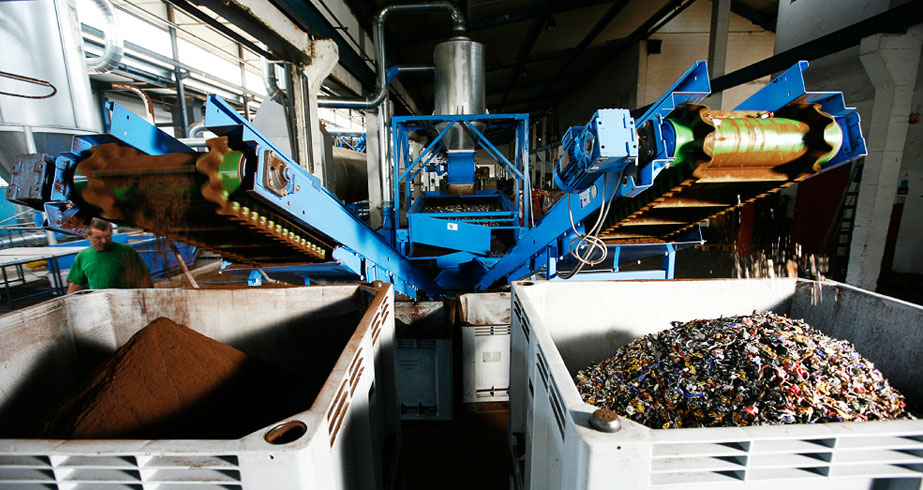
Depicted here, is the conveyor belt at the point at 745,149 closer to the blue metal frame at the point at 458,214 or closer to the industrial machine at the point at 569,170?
the industrial machine at the point at 569,170

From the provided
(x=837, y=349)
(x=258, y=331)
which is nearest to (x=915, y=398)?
(x=837, y=349)

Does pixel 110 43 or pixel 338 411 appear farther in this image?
pixel 110 43

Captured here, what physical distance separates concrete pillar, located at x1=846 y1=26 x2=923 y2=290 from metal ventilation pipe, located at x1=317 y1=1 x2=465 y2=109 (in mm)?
4535

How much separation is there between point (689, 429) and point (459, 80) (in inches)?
186

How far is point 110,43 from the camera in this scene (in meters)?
4.06

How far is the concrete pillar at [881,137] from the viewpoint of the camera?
3549 mm

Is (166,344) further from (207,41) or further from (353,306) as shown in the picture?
(207,41)

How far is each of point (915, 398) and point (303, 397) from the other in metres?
2.07

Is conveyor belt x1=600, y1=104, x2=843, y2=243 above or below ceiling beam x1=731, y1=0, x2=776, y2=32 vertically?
below

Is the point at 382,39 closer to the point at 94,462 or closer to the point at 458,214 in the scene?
the point at 458,214

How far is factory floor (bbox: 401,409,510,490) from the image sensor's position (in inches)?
73.9

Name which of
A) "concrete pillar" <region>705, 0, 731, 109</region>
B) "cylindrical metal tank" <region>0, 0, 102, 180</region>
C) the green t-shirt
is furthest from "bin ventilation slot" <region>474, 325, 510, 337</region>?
"concrete pillar" <region>705, 0, 731, 109</region>

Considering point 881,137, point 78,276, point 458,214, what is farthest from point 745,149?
point 881,137

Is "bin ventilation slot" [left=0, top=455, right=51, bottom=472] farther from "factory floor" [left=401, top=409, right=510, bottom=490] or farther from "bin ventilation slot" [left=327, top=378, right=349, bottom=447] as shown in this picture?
"factory floor" [left=401, top=409, right=510, bottom=490]
